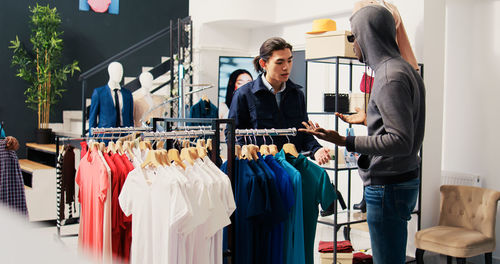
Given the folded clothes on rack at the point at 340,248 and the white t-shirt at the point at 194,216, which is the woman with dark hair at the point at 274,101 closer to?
the white t-shirt at the point at 194,216

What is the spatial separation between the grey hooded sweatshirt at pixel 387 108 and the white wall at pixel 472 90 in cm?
284

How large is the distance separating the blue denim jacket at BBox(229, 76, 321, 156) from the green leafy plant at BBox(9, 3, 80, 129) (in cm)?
495

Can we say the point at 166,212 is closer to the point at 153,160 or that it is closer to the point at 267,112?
the point at 153,160

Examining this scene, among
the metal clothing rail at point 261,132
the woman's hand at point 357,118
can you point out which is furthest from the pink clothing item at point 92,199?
the woman's hand at point 357,118

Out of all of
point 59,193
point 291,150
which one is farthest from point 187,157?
point 59,193

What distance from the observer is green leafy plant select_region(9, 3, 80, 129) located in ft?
23.0

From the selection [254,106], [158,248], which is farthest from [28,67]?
[158,248]

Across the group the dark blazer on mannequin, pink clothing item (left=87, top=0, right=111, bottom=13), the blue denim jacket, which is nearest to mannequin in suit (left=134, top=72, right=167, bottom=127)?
the dark blazer on mannequin

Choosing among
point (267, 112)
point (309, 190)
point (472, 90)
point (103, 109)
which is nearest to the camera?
point (309, 190)

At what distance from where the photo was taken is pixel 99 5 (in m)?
8.51

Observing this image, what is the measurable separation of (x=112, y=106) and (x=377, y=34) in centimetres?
423

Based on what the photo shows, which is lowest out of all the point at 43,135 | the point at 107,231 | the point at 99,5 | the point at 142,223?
the point at 107,231

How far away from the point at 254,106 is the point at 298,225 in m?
0.85

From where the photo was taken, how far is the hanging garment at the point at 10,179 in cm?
425
